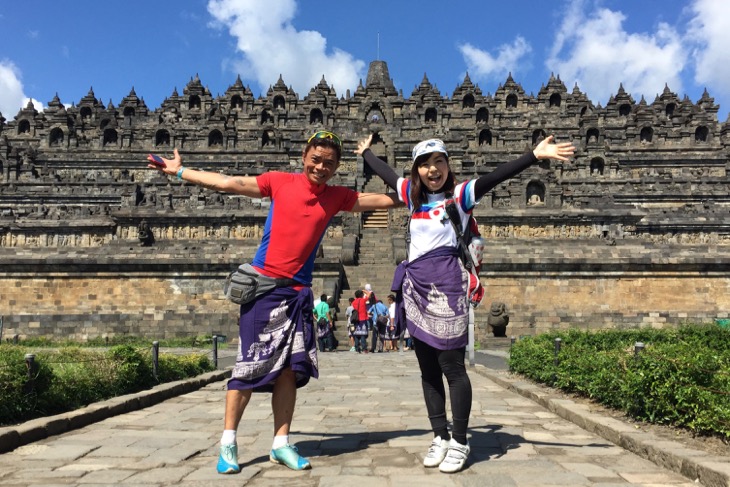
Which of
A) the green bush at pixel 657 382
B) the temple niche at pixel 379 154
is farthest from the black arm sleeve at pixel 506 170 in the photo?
the temple niche at pixel 379 154

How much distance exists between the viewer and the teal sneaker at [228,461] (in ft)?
13.2

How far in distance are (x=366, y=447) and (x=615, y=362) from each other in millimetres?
3544

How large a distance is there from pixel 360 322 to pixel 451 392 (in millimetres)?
11303

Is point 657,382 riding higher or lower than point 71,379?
higher

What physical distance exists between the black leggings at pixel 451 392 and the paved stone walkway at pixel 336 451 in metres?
0.29

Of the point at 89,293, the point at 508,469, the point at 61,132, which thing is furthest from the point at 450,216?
the point at 61,132

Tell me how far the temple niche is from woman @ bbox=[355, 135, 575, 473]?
22.2 meters

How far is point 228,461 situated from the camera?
404 centimetres

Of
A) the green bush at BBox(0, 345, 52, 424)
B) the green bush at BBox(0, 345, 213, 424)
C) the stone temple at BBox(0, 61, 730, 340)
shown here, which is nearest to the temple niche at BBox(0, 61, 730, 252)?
the stone temple at BBox(0, 61, 730, 340)

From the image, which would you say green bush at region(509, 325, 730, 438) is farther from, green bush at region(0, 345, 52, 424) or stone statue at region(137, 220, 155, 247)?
stone statue at region(137, 220, 155, 247)

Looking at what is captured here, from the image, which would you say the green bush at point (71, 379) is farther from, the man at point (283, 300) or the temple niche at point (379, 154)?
the temple niche at point (379, 154)

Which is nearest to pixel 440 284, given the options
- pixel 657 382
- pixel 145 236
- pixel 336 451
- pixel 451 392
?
pixel 451 392

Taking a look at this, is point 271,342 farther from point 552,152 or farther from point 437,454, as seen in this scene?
point 552,152

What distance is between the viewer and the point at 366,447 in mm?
4867
